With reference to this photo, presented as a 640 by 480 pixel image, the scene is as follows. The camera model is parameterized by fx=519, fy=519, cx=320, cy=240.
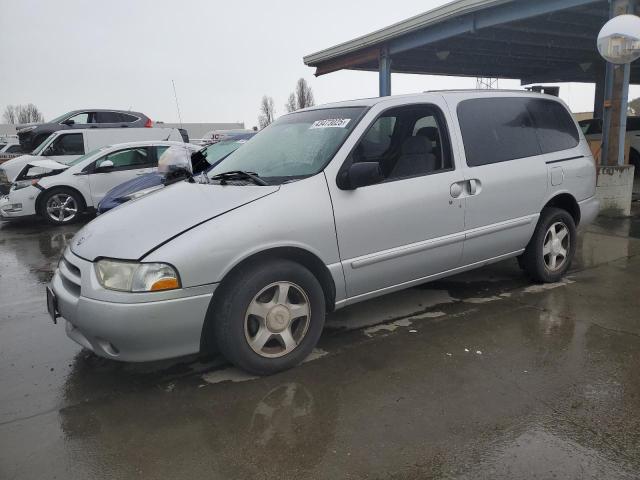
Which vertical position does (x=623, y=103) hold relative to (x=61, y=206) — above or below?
above

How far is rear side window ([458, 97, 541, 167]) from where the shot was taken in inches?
164

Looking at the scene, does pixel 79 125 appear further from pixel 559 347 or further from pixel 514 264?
pixel 559 347

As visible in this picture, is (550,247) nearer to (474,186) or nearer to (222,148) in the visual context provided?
(474,186)

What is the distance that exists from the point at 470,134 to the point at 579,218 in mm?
1677

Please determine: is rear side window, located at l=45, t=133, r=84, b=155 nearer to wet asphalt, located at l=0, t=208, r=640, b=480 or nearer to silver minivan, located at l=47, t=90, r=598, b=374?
wet asphalt, located at l=0, t=208, r=640, b=480

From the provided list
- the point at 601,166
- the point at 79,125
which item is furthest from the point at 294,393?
the point at 79,125

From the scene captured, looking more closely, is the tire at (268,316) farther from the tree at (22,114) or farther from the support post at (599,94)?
the tree at (22,114)

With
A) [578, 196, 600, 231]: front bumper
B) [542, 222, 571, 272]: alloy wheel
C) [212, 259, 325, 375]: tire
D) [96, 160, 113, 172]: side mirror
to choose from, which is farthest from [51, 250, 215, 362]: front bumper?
[96, 160, 113, 172]: side mirror

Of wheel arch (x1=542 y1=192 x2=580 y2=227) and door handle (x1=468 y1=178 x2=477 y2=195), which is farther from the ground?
door handle (x1=468 y1=178 x2=477 y2=195)

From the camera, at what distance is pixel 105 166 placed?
9.62 m

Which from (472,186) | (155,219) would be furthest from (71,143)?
(472,186)

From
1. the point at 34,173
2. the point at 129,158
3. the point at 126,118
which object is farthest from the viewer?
the point at 126,118

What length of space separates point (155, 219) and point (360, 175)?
131 cm

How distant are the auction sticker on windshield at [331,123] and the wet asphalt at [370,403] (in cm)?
152
